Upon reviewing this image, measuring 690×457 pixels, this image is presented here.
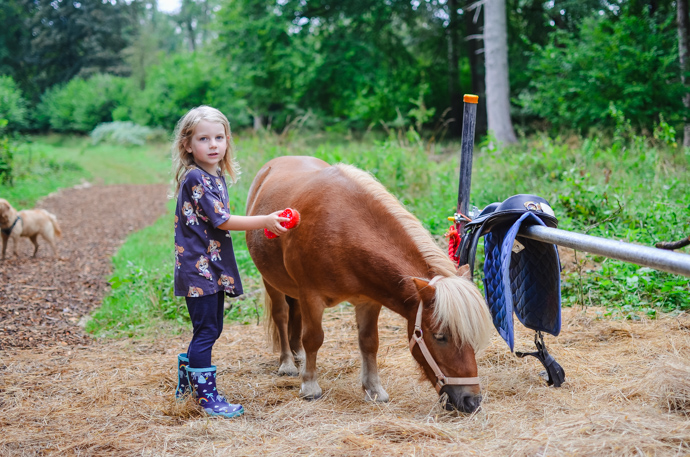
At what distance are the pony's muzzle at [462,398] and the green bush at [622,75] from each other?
9.01 metres

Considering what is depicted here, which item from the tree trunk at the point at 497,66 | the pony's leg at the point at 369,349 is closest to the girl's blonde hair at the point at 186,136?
the pony's leg at the point at 369,349

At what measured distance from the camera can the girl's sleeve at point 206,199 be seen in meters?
3.13

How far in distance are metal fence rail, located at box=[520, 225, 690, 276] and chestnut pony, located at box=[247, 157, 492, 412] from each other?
502 mm

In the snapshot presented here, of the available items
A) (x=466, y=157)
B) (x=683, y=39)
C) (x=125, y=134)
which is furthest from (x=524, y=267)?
(x=125, y=134)

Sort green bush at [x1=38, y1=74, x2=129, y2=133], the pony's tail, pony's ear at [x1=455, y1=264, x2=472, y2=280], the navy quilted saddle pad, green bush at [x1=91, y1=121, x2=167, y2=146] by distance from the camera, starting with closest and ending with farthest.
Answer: pony's ear at [x1=455, y1=264, x2=472, y2=280]
the navy quilted saddle pad
the pony's tail
green bush at [x1=91, y1=121, x2=167, y2=146]
green bush at [x1=38, y1=74, x2=129, y2=133]

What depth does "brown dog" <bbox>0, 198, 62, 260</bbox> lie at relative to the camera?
26.5ft

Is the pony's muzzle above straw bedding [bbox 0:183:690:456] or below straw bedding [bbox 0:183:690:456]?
above

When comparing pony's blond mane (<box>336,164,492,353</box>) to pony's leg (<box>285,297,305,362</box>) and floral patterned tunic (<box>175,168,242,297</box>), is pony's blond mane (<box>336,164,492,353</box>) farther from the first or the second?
pony's leg (<box>285,297,305,362</box>)

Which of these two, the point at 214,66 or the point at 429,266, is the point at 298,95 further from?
the point at 429,266

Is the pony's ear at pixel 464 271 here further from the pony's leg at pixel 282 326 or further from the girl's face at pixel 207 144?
the pony's leg at pixel 282 326

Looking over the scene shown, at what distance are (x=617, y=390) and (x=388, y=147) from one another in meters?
6.34

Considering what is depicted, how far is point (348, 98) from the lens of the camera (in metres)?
20.6

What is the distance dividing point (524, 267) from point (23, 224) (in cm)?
785

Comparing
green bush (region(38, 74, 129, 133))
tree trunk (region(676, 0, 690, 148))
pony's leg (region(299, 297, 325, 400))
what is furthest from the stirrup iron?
green bush (region(38, 74, 129, 133))
